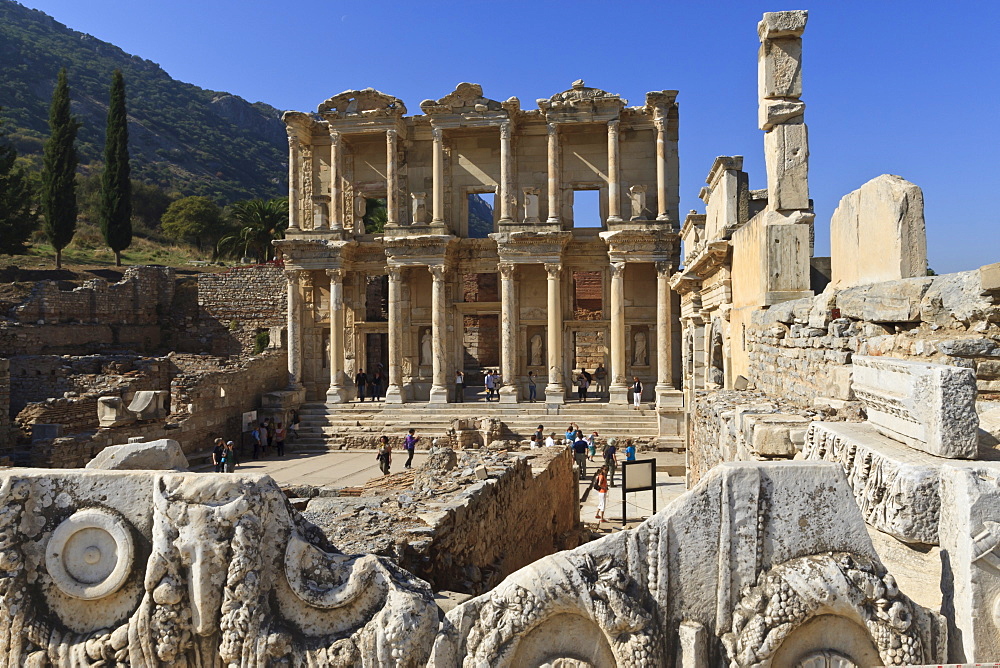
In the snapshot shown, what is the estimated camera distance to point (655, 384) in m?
23.6

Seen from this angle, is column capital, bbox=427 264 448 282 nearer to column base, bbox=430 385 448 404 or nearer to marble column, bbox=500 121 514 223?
marble column, bbox=500 121 514 223

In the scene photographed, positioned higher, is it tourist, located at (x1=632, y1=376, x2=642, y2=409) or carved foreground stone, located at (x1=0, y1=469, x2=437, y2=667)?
carved foreground stone, located at (x1=0, y1=469, x2=437, y2=667)

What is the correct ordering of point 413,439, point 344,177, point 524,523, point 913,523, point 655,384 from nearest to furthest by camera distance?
1. point 913,523
2. point 524,523
3. point 413,439
4. point 655,384
5. point 344,177

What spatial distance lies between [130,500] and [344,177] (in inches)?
961

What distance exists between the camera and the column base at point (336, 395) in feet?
77.7

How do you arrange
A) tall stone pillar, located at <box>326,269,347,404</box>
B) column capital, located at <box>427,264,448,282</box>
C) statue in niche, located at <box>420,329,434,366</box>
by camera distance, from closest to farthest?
1. column capital, located at <box>427,264,448,282</box>
2. tall stone pillar, located at <box>326,269,347,404</box>
3. statue in niche, located at <box>420,329,434,366</box>

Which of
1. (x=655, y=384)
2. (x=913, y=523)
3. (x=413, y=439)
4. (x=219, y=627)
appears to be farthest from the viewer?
(x=655, y=384)

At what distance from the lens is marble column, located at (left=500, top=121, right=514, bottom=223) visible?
2325 centimetres

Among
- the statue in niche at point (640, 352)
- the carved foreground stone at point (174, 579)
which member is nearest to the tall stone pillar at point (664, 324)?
the statue in niche at point (640, 352)

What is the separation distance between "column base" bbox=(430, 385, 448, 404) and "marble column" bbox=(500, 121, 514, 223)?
6294 mm

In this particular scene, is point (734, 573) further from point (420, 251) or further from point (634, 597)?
point (420, 251)

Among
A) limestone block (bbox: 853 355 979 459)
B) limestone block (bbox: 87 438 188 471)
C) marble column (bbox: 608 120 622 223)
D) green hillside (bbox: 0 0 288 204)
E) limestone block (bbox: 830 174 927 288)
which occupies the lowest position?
limestone block (bbox: 87 438 188 471)

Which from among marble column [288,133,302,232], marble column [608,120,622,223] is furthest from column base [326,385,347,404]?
marble column [608,120,622,223]

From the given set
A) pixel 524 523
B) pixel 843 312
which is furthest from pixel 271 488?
pixel 524 523
